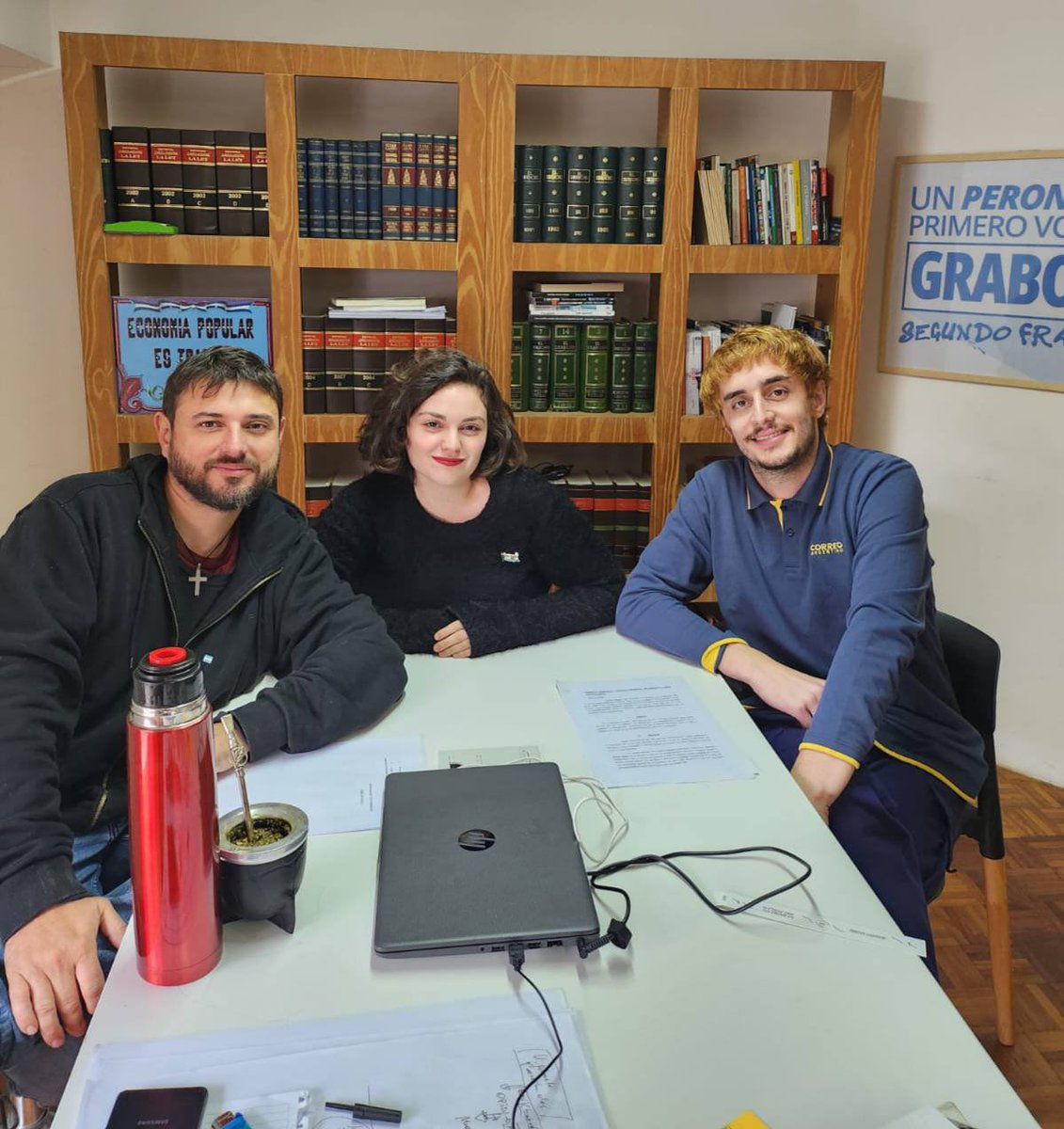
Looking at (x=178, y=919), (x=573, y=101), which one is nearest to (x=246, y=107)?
(x=573, y=101)

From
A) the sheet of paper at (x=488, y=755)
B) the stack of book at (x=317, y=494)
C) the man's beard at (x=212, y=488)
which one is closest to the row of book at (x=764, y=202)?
the stack of book at (x=317, y=494)

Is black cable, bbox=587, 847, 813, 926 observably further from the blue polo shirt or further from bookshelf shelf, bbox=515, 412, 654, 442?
bookshelf shelf, bbox=515, 412, 654, 442

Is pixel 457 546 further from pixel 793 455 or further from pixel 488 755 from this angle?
pixel 488 755

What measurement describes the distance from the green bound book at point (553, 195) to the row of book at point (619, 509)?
2.36ft

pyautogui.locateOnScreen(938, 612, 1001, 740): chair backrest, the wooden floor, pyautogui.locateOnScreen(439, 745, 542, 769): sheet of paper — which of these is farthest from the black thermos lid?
the wooden floor

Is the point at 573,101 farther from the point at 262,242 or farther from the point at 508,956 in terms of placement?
the point at 508,956

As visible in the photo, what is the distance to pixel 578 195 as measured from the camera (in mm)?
2742

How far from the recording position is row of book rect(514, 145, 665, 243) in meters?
2.72

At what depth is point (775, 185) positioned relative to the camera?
2777 mm

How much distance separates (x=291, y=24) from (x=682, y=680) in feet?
7.67

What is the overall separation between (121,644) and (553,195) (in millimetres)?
1858

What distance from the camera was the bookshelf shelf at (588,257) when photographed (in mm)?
2742

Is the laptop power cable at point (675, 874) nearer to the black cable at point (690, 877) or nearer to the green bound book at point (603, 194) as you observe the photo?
the black cable at point (690, 877)

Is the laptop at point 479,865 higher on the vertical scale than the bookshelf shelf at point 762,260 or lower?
lower
